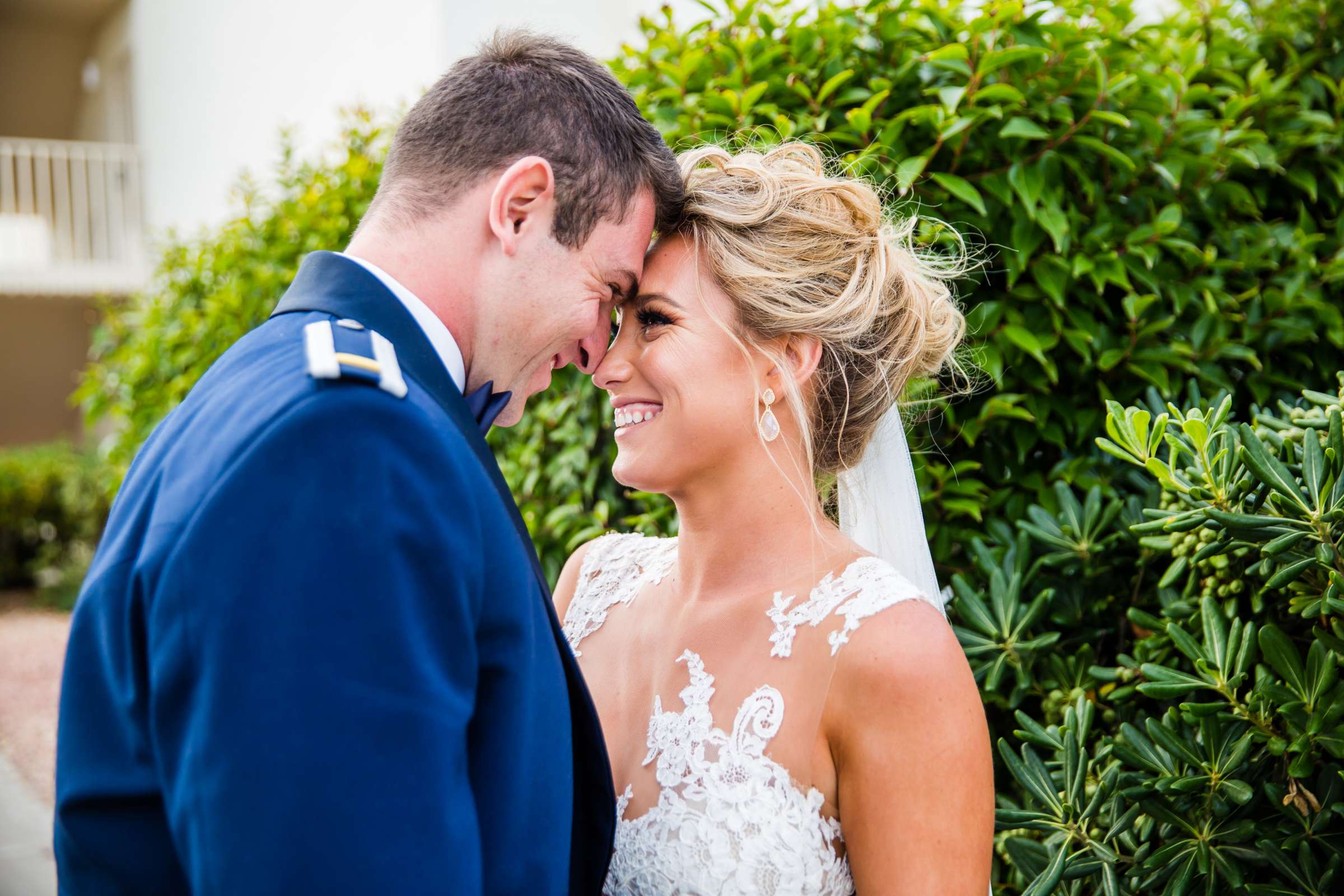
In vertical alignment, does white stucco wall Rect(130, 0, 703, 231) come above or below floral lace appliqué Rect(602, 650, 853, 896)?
above

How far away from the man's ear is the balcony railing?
12257 mm

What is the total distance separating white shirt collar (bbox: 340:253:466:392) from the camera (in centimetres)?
148

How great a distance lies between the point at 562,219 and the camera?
162cm

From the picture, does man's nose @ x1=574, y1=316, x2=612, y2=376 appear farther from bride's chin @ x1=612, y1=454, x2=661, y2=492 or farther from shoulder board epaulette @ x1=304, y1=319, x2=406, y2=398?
shoulder board epaulette @ x1=304, y1=319, x2=406, y2=398

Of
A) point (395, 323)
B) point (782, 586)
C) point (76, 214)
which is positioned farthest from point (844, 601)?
point (76, 214)

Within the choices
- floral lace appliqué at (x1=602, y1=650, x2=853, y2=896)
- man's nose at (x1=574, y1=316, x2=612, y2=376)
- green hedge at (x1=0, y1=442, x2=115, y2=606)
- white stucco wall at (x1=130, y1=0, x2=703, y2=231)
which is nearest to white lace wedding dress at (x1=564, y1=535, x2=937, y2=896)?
floral lace appliqué at (x1=602, y1=650, x2=853, y2=896)

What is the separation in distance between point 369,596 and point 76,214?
14766 mm

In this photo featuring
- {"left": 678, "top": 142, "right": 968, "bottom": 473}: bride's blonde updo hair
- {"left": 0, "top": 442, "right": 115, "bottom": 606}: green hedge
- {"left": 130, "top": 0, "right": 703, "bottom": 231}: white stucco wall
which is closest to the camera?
{"left": 678, "top": 142, "right": 968, "bottom": 473}: bride's blonde updo hair

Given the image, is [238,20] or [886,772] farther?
[238,20]

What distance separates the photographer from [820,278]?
2.12m

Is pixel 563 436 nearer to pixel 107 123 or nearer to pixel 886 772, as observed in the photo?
pixel 886 772

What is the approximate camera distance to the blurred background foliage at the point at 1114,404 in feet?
6.18

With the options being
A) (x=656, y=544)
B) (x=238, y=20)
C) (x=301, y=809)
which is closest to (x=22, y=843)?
(x=656, y=544)

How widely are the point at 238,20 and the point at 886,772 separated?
380 inches
